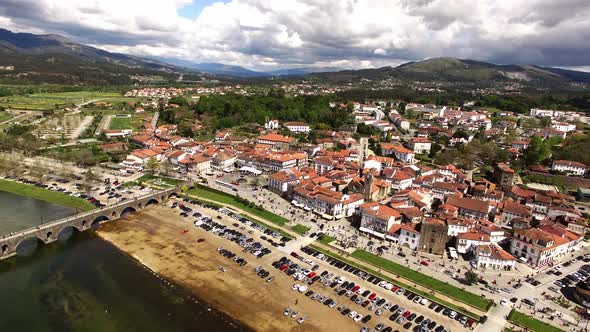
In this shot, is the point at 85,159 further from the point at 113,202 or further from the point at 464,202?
the point at 464,202

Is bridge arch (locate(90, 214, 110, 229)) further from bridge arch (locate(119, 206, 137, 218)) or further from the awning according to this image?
the awning

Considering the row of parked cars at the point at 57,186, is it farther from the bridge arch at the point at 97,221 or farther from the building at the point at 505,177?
the building at the point at 505,177

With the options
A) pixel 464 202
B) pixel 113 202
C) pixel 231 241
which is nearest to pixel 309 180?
pixel 231 241

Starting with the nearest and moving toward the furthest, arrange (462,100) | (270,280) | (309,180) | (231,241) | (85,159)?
(270,280) → (231,241) → (309,180) → (85,159) → (462,100)

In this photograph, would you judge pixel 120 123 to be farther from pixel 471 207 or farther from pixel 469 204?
pixel 471 207

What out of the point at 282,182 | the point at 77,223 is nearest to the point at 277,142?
the point at 282,182

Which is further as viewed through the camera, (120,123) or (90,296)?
(120,123)

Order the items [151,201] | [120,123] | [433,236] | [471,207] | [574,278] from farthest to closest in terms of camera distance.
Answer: [120,123] → [151,201] → [471,207] → [433,236] → [574,278]
